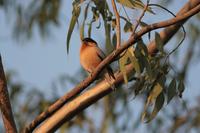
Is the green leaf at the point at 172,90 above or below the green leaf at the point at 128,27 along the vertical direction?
below

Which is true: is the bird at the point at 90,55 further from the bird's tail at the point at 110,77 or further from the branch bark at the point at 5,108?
the branch bark at the point at 5,108

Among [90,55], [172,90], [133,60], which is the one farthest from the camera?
[90,55]

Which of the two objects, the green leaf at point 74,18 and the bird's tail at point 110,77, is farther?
the bird's tail at point 110,77

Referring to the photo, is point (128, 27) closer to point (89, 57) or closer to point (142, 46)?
point (142, 46)

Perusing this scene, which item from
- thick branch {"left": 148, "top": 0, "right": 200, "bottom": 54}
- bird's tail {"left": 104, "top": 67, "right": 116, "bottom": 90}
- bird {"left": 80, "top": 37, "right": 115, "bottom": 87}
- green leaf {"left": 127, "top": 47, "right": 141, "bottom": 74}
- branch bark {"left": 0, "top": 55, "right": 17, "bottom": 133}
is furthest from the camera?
bird {"left": 80, "top": 37, "right": 115, "bottom": 87}

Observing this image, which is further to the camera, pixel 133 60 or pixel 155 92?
pixel 155 92

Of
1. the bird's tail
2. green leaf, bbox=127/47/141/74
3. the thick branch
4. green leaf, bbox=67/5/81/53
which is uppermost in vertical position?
green leaf, bbox=67/5/81/53

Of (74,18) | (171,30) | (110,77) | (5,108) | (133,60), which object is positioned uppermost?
(74,18)

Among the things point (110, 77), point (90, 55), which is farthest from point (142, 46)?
point (90, 55)

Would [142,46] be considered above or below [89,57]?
above

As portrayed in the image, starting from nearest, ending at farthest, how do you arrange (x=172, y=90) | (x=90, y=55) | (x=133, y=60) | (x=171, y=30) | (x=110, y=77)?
1. (x=133, y=60)
2. (x=172, y=90)
3. (x=171, y=30)
4. (x=110, y=77)
5. (x=90, y=55)

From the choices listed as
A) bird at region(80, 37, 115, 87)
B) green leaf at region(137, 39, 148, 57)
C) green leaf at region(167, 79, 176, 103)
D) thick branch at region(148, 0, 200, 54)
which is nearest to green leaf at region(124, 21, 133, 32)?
green leaf at region(137, 39, 148, 57)

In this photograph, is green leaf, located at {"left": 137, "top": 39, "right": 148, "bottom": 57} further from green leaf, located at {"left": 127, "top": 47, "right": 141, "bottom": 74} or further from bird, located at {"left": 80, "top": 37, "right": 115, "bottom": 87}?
bird, located at {"left": 80, "top": 37, "right": 115, "bottom": 87}

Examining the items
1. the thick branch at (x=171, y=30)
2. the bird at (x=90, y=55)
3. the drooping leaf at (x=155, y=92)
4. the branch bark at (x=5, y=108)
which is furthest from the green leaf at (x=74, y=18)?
the bird at (x=90, y=55)
